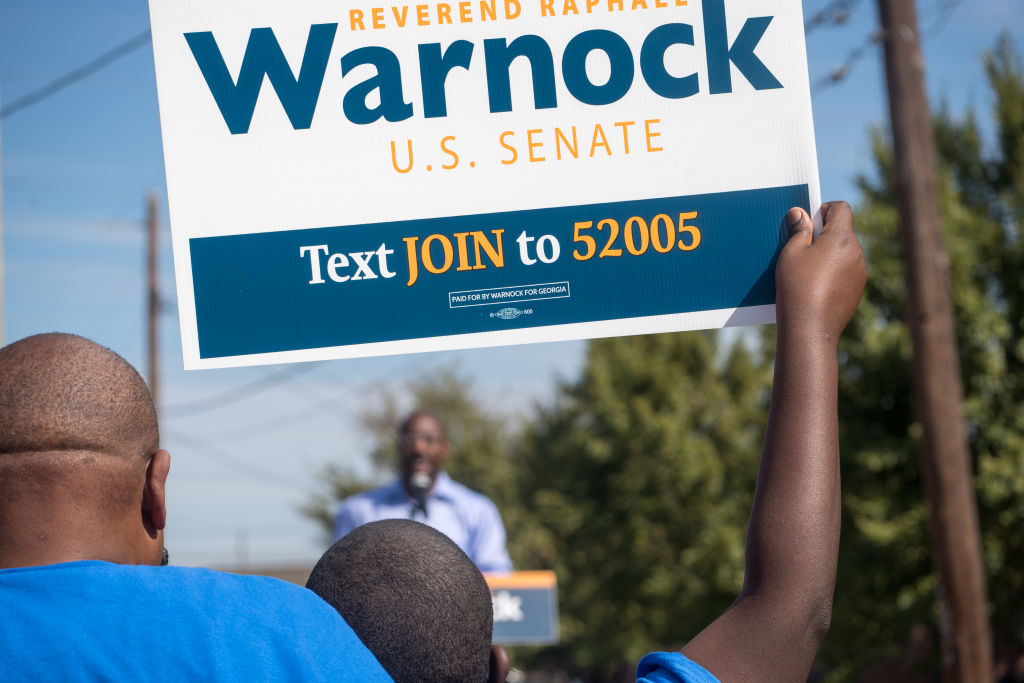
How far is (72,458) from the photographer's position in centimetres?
118

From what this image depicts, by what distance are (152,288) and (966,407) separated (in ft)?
60.2

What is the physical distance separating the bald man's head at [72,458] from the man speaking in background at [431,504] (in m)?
4.10

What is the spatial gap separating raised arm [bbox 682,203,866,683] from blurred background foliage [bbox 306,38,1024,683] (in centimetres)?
1675

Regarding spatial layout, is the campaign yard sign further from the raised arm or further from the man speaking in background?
the man speaking in background

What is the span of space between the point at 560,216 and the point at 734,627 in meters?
0.80

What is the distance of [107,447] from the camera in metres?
1.20

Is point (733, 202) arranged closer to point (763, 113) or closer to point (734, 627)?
point (763, 113)

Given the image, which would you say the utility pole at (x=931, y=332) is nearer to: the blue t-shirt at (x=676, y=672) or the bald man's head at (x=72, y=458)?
the blue t-shirt at (x=676, y=672)

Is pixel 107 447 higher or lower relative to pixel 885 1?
lower

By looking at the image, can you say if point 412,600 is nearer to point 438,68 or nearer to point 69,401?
point 69,401

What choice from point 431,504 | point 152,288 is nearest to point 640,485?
point 152,288

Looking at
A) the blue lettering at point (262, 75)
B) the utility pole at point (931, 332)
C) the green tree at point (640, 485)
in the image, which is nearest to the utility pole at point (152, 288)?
the green tree at point (640, 485)

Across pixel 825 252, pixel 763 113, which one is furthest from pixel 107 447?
pixel 763 113

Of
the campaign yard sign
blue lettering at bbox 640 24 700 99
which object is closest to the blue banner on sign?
the campaign yard sign
